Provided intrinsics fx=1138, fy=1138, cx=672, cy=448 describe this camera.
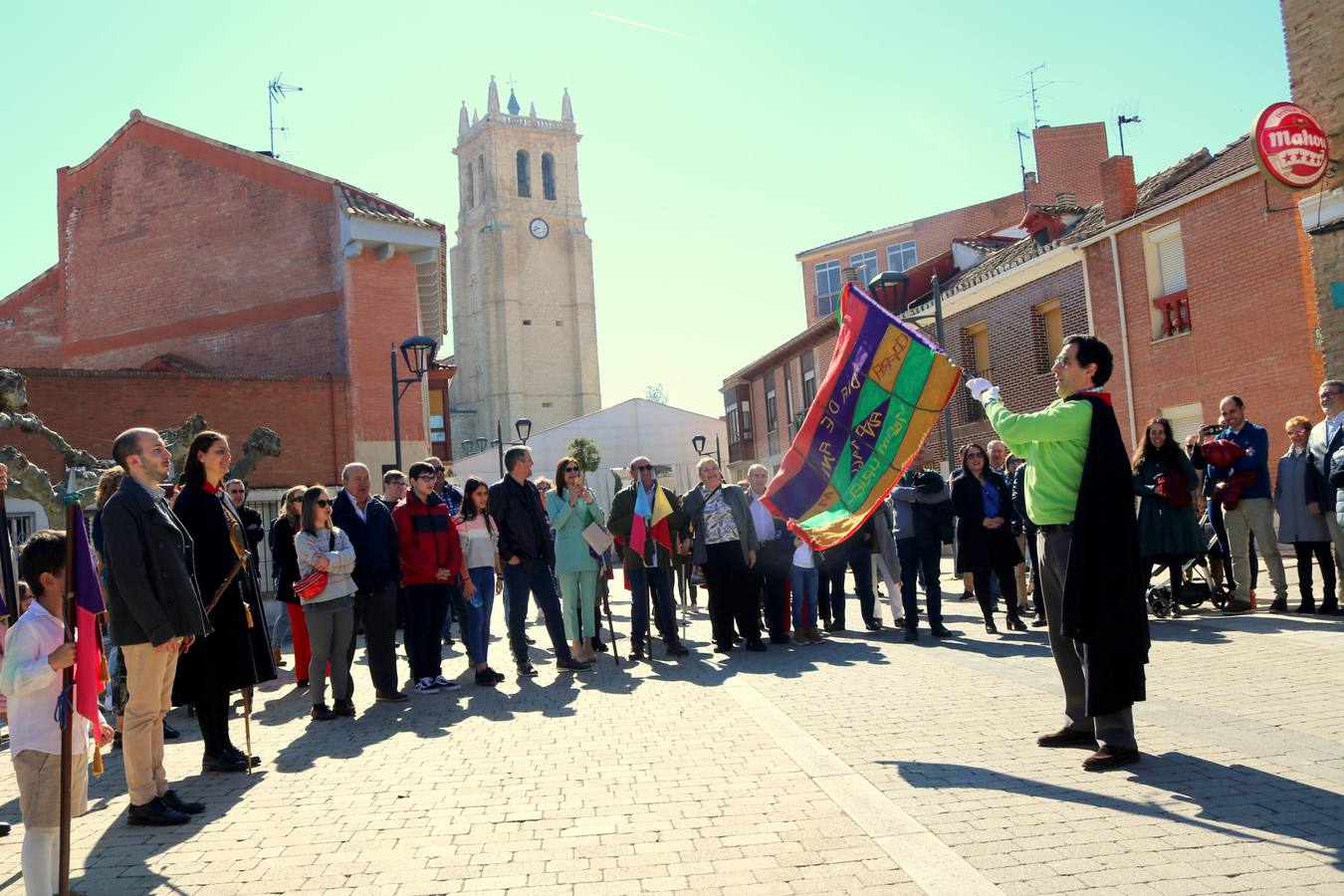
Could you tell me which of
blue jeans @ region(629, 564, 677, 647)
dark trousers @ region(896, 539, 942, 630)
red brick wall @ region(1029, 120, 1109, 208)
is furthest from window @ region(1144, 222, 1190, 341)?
red brick wall @ region(1029, 120, 1109, 208)

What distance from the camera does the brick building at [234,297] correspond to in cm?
2119

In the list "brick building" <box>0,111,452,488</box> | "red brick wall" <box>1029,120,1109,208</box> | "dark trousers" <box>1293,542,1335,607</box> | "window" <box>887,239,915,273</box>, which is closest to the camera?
"dark trousers" <box>1293,542,1335,607</box>

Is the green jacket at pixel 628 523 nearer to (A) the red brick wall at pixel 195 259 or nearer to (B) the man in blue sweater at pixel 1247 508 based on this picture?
(B) the man in blue sweater at pixel 1247 508

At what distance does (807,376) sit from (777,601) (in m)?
29.0

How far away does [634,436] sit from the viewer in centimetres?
6612

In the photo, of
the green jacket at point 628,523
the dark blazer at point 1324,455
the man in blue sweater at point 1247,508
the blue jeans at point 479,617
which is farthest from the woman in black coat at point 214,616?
the man in blue sweater at point 1247,508

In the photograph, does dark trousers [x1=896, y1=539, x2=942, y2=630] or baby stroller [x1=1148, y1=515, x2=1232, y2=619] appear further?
dark trousers [x1=896, y1=539, x2=942, y2=630]

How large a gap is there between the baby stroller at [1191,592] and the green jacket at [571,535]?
211 inches

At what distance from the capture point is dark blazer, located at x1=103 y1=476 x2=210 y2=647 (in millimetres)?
5535

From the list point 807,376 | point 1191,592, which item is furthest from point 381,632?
point 807,376

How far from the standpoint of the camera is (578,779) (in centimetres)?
585

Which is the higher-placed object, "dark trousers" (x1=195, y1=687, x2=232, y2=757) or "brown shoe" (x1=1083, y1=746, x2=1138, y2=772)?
"dark trousers" (x1=195, y1=687, x2=232, y2=757)

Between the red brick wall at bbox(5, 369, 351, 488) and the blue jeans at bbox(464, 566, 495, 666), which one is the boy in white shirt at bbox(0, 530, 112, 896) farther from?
the red brick wall at bbox(5, 369, 351, 488)

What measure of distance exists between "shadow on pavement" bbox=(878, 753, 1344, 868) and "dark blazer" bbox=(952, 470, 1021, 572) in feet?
18.3
